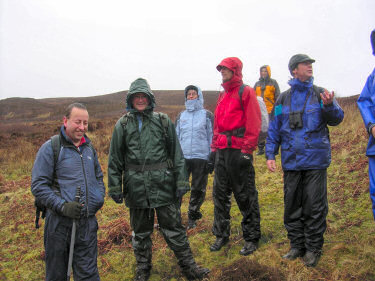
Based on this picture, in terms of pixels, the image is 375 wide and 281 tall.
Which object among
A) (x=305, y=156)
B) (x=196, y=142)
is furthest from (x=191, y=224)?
(x=305, y=156)

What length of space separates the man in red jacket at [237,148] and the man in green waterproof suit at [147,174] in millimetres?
685

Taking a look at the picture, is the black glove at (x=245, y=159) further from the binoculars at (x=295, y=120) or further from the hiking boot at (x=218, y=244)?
the hiking boot at (x=218, y=244)

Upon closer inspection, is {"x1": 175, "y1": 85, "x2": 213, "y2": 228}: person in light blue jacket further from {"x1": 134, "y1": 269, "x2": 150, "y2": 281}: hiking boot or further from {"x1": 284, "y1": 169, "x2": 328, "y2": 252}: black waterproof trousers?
{"x1": 284, "y1": 169, "x2": 328, "y2": 252}: black waterproof trousers

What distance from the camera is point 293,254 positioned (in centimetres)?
345

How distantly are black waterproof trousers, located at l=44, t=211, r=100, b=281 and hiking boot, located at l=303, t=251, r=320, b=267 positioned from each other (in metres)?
2.31

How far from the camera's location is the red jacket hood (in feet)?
12.1

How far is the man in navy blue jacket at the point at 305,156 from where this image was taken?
10.9 feet

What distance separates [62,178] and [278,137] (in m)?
2.56

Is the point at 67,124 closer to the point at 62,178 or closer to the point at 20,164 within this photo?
the point at 62,178

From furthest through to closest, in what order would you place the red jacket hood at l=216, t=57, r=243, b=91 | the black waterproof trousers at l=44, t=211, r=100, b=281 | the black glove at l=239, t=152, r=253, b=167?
the red jacket hood at l=216, t=57, r=243, b=91 < the black glove at l=239, t=152, r=253, b=167 < the black waterproof trousers at l=44, t=211, r=100, b=281

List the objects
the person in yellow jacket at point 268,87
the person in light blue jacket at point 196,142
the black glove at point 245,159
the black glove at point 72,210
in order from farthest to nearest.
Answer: the person in yellow jacket at point 268,87
the person in light blue jacket at point 196,142
the black glove at point 245,159
the black glove at point 72,210

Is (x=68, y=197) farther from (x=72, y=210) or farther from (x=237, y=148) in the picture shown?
(x=237, y=148)

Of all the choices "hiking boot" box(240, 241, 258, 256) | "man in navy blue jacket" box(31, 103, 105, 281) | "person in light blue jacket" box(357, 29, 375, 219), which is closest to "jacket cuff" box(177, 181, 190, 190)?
"man in navy blue jacket" box(31, 103, 105, 281)

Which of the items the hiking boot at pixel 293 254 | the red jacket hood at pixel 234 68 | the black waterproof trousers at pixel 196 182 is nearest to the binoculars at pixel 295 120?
the red jacket hood at pixel 234 68
